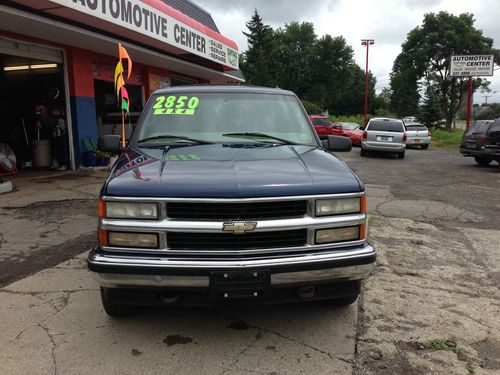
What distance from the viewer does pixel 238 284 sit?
2.82 meters

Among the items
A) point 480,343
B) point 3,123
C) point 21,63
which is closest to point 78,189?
point 21,63

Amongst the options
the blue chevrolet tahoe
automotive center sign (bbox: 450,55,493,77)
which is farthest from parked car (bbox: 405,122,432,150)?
the blue chevrolet tahoe

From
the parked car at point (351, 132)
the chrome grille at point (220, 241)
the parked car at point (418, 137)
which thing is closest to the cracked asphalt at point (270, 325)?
the chrome grille at point (220, 241)

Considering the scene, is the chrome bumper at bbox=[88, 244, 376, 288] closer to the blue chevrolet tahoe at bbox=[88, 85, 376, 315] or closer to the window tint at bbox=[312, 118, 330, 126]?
the blue chevrolet tahoe at bbox=[88, 85, 376, 315]

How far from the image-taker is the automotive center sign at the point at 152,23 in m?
9.31

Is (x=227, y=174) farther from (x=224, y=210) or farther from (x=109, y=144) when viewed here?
(x=109, y=144)

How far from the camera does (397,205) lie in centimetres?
855

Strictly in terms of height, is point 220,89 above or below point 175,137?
above

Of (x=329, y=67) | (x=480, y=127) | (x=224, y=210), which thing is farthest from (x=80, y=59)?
(x=329, y=67)

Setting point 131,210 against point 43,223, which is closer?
point 131,210

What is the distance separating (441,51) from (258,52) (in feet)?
93.6

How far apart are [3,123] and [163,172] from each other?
1356 centimetres

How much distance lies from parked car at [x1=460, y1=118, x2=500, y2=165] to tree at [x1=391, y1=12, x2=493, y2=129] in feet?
80.9

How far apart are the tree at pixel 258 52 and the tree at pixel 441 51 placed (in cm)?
2243
